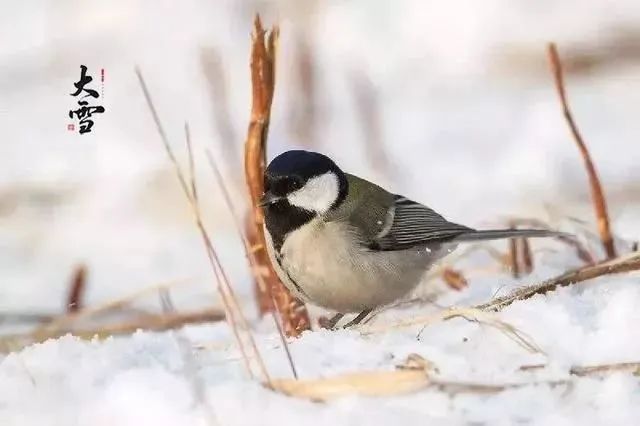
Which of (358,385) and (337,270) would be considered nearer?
(358,385)

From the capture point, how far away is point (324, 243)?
2318 millimetres

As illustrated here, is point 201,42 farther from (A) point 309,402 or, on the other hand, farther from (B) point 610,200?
(A) point 309,402

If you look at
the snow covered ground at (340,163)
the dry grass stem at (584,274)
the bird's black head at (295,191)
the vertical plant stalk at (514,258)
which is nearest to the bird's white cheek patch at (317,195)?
the bird's black head at (295,191)

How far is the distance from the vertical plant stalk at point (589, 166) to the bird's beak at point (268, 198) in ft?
2.21

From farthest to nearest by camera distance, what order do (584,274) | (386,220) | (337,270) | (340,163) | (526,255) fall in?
(340,163)
(526,255)
(386,220)
(337,270)
(584,274)

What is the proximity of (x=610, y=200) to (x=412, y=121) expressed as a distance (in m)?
1.53

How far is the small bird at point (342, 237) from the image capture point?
7.43 ft

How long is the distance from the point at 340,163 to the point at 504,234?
7.21ft

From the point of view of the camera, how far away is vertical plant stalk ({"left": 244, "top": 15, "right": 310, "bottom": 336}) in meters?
2.10

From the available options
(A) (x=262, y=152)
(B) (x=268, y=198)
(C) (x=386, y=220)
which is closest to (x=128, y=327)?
(B) (x=268, y=198)

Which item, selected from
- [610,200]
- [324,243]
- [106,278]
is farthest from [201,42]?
[324,243]

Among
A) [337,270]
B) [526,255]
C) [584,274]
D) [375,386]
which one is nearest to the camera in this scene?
[375,386]

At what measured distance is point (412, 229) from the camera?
2559 millimetres

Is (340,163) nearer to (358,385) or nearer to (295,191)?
(295,191)
